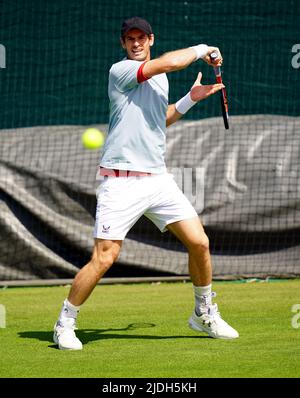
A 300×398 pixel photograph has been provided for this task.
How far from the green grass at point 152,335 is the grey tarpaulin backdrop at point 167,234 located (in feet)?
1.21

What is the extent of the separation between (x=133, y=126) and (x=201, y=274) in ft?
3.39

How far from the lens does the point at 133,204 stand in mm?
6188

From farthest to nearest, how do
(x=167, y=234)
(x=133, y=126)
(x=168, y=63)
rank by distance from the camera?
(x=167, y=234) < (x=133, y=126) < (x=168, y=63)

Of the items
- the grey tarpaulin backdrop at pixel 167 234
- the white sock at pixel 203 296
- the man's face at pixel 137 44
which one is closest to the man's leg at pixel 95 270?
the white sock at pixel 203 296

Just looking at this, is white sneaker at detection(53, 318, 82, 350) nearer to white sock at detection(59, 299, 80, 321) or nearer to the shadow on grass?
white sock at detection(59, 299, 80, 321)

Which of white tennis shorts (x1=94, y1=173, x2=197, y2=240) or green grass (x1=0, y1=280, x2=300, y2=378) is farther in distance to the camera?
Answer: white tennis shorts (x1=94, y1=173, x2=197, y2=240)

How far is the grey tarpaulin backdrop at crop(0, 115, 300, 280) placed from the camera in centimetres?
955

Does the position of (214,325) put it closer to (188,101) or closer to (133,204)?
(133,204)

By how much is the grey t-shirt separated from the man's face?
0.30 feet

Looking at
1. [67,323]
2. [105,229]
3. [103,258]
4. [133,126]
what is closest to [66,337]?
[67,323]

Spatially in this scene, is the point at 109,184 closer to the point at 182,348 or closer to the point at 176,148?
the point at 182,348

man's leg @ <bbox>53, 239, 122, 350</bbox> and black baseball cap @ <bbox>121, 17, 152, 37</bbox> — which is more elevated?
black baseball cap @ <bbox>121, 17, 152, 37</bbox>

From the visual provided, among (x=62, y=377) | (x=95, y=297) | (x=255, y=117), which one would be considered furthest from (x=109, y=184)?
(x=255, y=117)

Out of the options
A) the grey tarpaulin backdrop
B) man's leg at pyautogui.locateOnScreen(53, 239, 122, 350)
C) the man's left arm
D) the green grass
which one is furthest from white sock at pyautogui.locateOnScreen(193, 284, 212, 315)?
the grey tarpaulin backdrop
